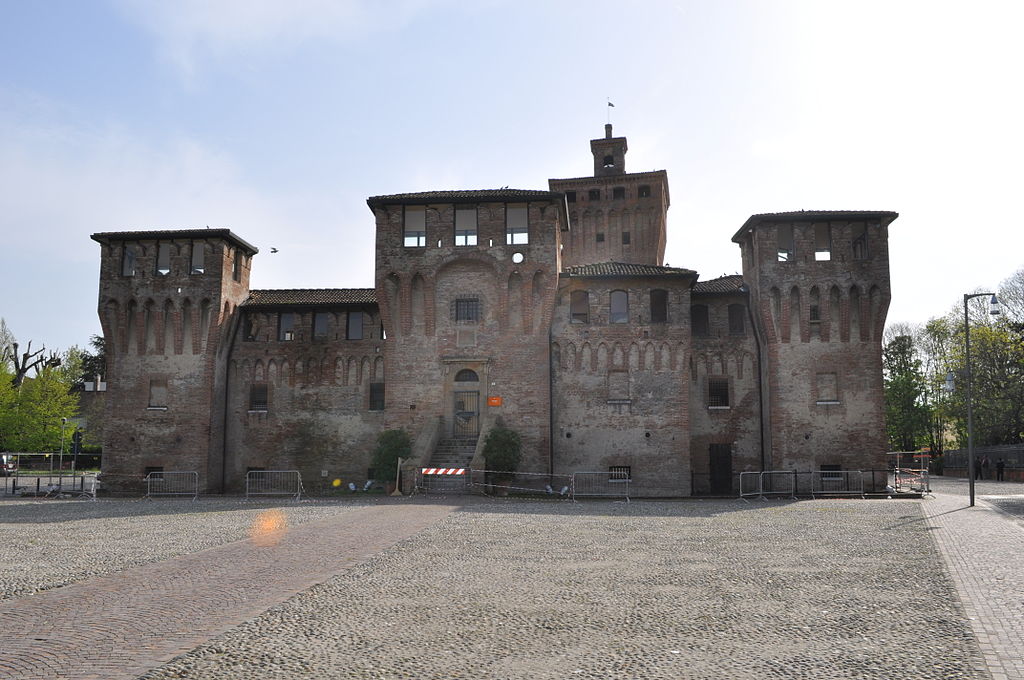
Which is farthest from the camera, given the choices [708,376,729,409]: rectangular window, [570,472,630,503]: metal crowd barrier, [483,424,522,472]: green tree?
[708,376,729,409]: rectangular window

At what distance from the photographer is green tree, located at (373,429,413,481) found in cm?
2961

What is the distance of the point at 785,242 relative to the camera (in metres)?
32.3

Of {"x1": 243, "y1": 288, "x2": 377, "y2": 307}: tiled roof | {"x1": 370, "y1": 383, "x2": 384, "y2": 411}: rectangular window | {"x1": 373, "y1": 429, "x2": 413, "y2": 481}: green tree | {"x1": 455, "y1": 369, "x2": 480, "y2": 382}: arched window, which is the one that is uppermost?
{"x1": 243, "y1": 288, "x2": 377, "y2": 307}: tiled roof

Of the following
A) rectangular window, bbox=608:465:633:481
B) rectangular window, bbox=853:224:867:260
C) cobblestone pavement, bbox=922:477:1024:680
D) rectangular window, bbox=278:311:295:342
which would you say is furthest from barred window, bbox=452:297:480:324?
cobblestone pavement, bbox=922:477:1024:680

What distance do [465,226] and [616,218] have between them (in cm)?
1907

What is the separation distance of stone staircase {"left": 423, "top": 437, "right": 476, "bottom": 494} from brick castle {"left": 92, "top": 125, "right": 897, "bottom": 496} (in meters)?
0.14

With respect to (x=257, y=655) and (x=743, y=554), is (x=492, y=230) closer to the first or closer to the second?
(x=743, y=554)

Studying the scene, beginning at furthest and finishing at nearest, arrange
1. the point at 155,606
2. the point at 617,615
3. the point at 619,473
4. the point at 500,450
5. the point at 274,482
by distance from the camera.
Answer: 1. the point at 274,482
2. the point at 619,473
3. the point at 500,450
4. the point at 155,606
5. the point at 617,615

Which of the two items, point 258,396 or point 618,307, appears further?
point 258,396

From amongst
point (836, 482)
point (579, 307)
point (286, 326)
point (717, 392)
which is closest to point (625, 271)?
point (579, 307)

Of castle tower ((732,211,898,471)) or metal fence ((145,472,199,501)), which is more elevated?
castle tower ((732,211,898,471))

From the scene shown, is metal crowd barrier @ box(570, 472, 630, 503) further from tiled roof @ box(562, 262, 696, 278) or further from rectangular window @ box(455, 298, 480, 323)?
tiled roof @ box(562, 262, 696, 278)

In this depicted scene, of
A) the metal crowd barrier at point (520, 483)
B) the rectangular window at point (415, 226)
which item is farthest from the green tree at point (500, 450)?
the rectangular window at point (415, 226)

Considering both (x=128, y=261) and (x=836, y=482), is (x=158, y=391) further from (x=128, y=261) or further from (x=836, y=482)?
(x=836, y=482)
